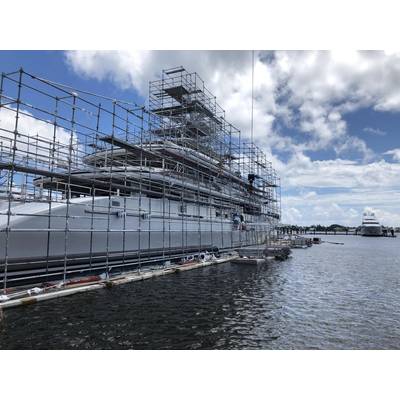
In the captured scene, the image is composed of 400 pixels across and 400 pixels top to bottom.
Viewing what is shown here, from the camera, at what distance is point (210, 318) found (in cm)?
1006

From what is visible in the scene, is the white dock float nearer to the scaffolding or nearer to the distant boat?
the scaffolding

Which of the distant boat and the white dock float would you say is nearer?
the white dock float

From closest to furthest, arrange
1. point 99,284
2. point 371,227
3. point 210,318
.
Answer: point 210,318 < point 99,284 < point 371,227

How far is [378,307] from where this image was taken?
12.2m

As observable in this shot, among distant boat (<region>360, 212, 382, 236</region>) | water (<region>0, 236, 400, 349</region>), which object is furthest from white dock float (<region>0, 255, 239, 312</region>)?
distant boat (<region>360, 212, 382, 236</region>)

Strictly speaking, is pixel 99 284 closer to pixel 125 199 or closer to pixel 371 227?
pixel 125 199

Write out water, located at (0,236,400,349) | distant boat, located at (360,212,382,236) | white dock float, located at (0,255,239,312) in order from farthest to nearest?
1. distant boat, located at (360,212,382,236)
2. white dock float, located at (0,255,239,312)
3. water, located at (0,236,400,349)

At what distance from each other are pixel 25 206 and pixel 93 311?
7160mm

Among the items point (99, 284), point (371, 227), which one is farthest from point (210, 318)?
point (371, 227)

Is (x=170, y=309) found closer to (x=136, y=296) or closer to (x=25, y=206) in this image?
(x=136, y=296)

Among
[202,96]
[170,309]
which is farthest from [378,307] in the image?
[202,96]

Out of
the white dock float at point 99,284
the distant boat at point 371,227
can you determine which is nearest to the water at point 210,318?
the white dock float at point 99,284

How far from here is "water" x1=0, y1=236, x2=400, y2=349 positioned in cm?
797

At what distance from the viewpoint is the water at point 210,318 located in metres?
7.97
